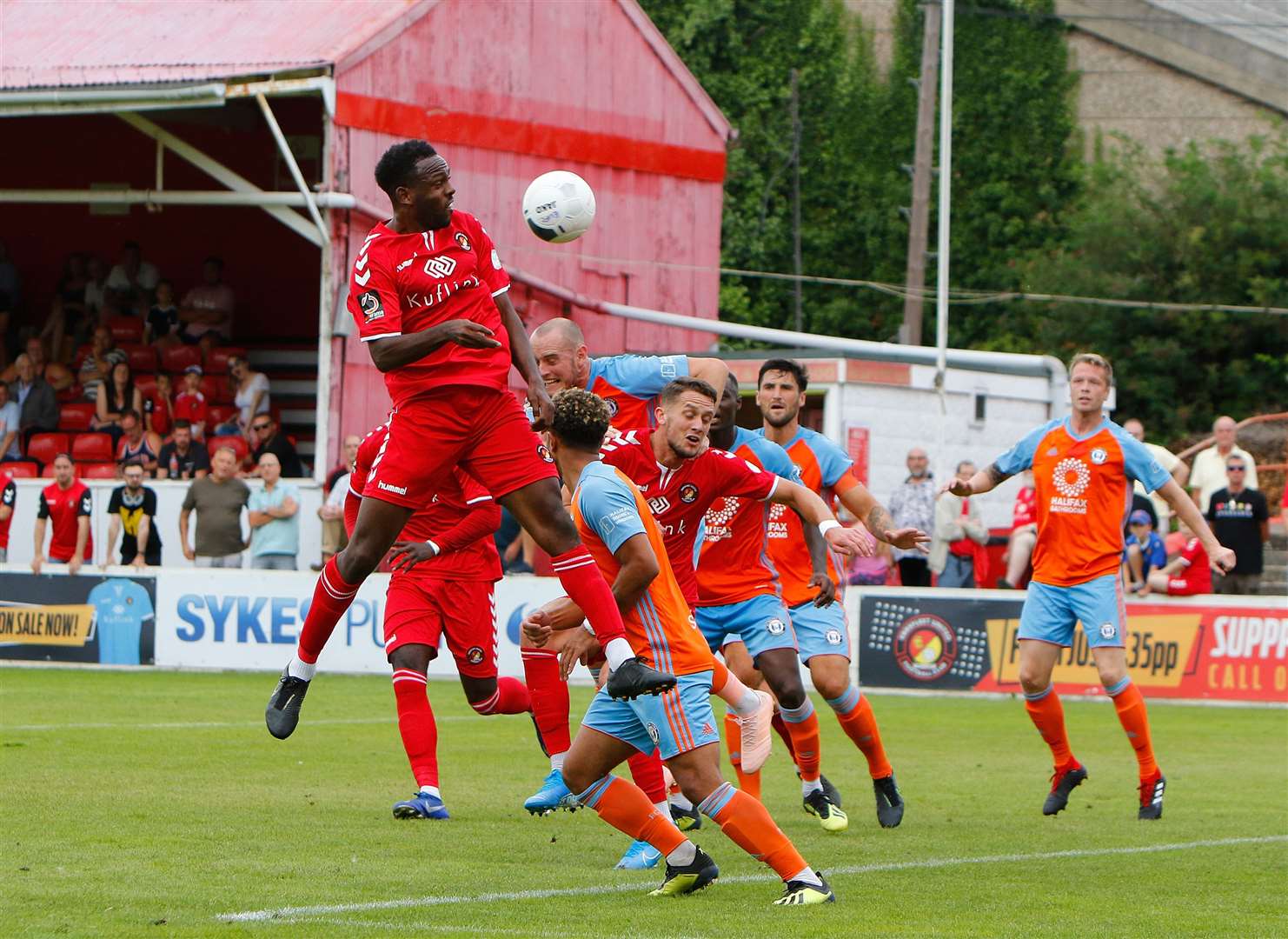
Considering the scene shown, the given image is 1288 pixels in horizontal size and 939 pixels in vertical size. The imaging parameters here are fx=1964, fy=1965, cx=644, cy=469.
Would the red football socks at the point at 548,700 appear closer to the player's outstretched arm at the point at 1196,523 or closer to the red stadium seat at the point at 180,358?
the player's outstretched arm at the point at 1196,523

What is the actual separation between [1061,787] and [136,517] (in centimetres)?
1304

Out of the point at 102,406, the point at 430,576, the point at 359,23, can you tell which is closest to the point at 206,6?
the point at 359,23

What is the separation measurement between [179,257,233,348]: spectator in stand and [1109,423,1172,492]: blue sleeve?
17.6 metres

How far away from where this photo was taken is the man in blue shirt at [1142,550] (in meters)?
19.4

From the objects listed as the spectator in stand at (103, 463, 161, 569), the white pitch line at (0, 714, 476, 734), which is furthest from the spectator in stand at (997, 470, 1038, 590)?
the spectator in stand at (103, 463, 161, 569)

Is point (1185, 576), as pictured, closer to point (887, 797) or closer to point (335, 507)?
point (335, 507)

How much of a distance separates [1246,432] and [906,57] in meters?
16.2

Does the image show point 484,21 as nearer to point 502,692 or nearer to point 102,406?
point 102,406

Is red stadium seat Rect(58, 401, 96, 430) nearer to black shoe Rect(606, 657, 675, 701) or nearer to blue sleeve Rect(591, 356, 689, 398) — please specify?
blue sleeve Rect(591, 356, 689, 398)

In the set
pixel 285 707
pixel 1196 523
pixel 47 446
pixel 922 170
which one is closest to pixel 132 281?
pixel 47 446

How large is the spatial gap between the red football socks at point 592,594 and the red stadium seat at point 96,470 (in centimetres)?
1758

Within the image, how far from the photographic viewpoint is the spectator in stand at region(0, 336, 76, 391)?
26.4 meters

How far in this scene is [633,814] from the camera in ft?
23.2

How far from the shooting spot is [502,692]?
10.4 m
